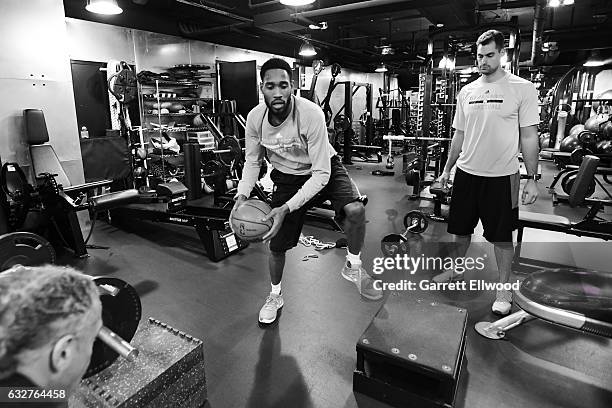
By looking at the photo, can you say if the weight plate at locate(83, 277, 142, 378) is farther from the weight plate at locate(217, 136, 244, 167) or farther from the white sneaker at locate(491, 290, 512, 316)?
the weight plate at locate(217, 136, 244, 167)

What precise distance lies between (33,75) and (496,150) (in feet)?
14.7

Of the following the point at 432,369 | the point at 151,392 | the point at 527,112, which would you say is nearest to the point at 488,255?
the point at 527,112

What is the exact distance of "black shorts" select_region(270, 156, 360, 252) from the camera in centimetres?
225

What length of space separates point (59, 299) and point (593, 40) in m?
12.0

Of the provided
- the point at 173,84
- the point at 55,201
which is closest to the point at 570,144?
the point at 173,84

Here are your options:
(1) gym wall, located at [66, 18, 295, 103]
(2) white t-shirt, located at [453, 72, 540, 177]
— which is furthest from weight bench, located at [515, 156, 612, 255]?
(1) gym wall, located at [66, 18, 295, 103]

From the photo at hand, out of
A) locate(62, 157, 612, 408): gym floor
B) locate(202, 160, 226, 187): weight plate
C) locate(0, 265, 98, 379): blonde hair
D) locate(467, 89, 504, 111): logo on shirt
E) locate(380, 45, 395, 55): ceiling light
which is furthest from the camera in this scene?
locate(380, 45, 395, 55): ceiling light

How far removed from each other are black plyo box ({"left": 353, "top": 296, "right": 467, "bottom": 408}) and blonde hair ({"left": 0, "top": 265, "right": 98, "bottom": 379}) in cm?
133

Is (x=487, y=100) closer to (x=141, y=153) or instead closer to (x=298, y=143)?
(x=298, y=143)

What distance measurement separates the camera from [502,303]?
2453 millimetres

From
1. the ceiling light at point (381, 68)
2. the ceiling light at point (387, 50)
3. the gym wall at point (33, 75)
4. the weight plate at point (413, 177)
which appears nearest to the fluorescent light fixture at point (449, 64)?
the weight plate at point (413, 177)

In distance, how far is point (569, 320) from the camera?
5.60 feet

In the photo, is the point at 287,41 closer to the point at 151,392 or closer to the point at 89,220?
the point at 89,220

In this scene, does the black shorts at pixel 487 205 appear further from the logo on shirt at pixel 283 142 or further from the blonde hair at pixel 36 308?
the blonde hair at pixel 36 308
